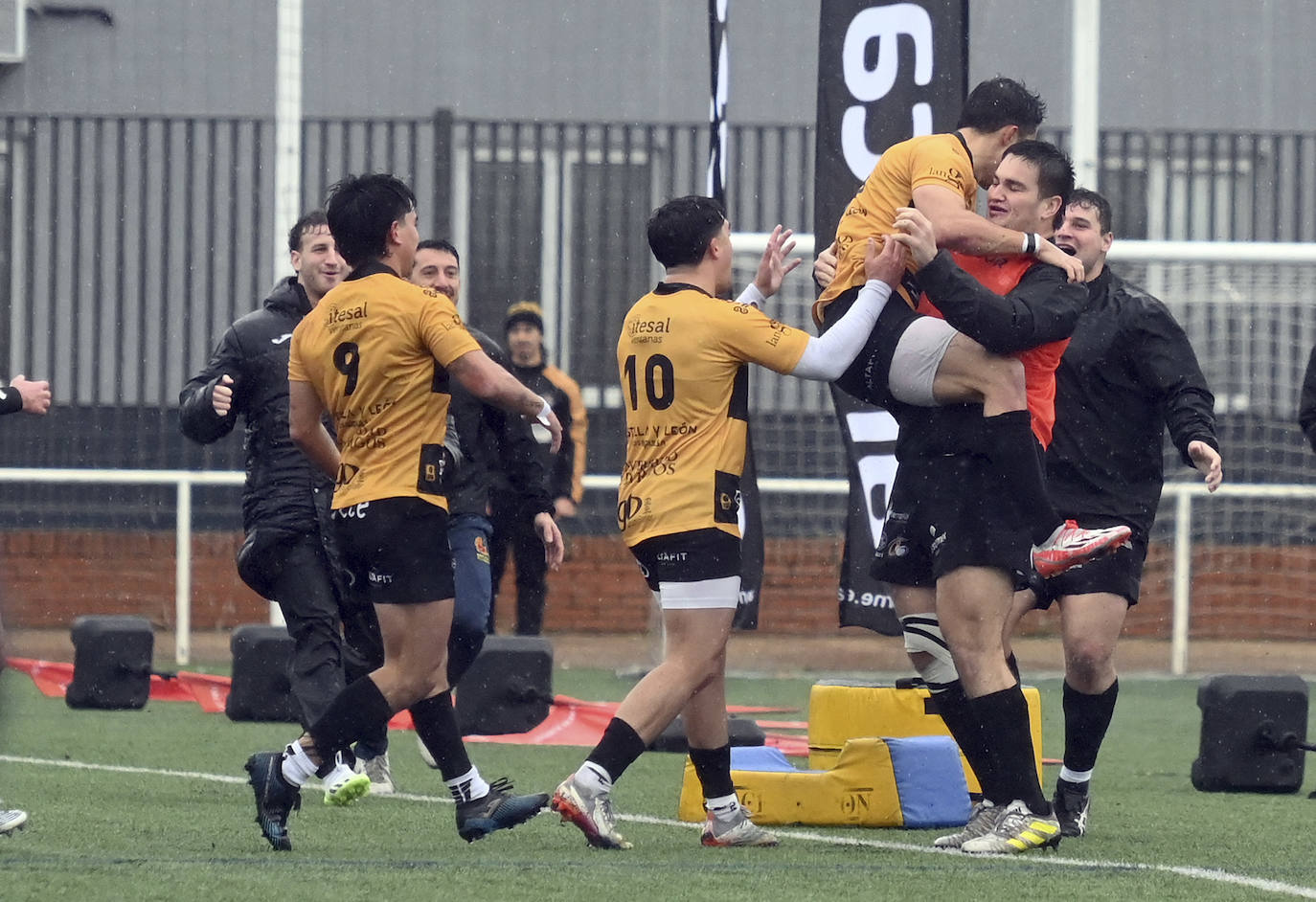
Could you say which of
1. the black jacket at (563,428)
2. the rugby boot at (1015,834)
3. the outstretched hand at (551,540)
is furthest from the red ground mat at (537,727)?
the rugby boot at (1015,834)

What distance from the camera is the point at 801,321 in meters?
13.4

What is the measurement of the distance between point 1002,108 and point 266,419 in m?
2.59

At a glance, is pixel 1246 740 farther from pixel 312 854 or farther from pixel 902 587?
pixel 312 854

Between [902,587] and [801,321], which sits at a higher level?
[801,321]

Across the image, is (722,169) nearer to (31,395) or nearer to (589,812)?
(31,395)

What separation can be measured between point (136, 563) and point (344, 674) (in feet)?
23.9

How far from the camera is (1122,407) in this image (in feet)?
22.0

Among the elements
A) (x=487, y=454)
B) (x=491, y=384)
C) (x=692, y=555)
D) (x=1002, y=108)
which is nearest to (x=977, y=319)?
(x=1002, y=108)

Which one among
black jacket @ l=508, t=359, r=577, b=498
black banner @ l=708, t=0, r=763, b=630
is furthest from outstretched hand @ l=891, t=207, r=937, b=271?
black jacket @ l=508, t=359, r=577, b=498

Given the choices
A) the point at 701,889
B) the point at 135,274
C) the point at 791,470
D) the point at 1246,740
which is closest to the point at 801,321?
the point at 791,470

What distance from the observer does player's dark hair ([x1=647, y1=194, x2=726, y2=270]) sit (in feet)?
19.1

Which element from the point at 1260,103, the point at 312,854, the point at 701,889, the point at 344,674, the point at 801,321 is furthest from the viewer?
the point at 1260,103

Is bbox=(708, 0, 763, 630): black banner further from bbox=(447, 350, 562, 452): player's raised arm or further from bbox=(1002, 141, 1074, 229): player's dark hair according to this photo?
bbox=(447, 350, 562, 452): player's raised arm

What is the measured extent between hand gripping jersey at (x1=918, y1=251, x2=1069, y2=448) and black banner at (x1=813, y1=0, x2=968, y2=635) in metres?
2.82
